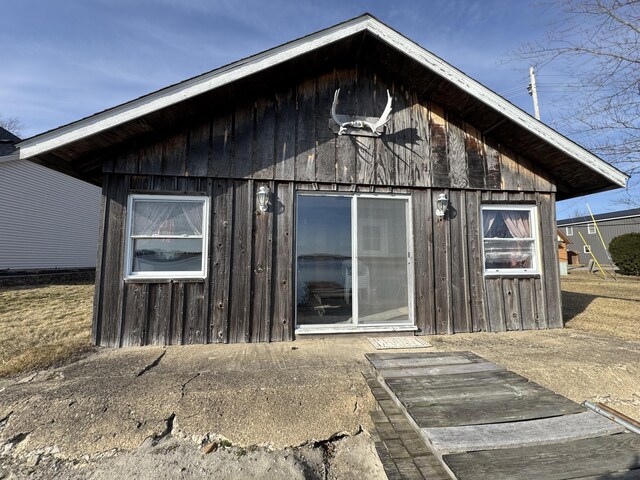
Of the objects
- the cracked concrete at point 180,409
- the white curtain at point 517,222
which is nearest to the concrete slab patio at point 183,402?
the cracked concrete at point 180,409

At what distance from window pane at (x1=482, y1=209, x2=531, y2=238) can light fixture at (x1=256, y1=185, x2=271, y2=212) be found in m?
3.47

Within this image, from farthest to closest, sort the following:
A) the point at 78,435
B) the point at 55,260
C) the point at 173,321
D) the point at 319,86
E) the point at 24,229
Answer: the point at 55,260 < the point at 24,229 < the point at 319,86 < the point at 173,321 < the point at 78,435

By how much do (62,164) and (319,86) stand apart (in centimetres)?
369

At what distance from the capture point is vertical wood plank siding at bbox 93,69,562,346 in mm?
3967

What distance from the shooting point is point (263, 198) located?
4.16m

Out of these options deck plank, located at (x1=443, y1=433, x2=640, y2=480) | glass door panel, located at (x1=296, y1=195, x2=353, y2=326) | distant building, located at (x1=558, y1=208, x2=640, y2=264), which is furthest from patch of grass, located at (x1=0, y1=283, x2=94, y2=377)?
distant building, located at (x1=558, y1=208, x2=640, y2=264)

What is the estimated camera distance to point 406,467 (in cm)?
158

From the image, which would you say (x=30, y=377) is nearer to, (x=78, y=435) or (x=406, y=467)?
(x=78, y=435)

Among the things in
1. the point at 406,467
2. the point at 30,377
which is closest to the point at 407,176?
the point at 406,467

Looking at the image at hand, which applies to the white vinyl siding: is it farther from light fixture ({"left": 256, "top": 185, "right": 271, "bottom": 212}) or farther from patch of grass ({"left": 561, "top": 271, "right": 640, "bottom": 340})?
patch of grass ({"left": 561, "top": 271, "right": 640, "bottom": 340})

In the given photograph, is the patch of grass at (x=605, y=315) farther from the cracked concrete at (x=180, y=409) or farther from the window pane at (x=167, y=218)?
the window pane at (x=167, y=218)

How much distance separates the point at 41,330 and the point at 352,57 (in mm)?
6186

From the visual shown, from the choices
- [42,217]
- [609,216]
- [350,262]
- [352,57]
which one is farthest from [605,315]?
[609,216]

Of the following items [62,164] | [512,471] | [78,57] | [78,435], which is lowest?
[78,435]
